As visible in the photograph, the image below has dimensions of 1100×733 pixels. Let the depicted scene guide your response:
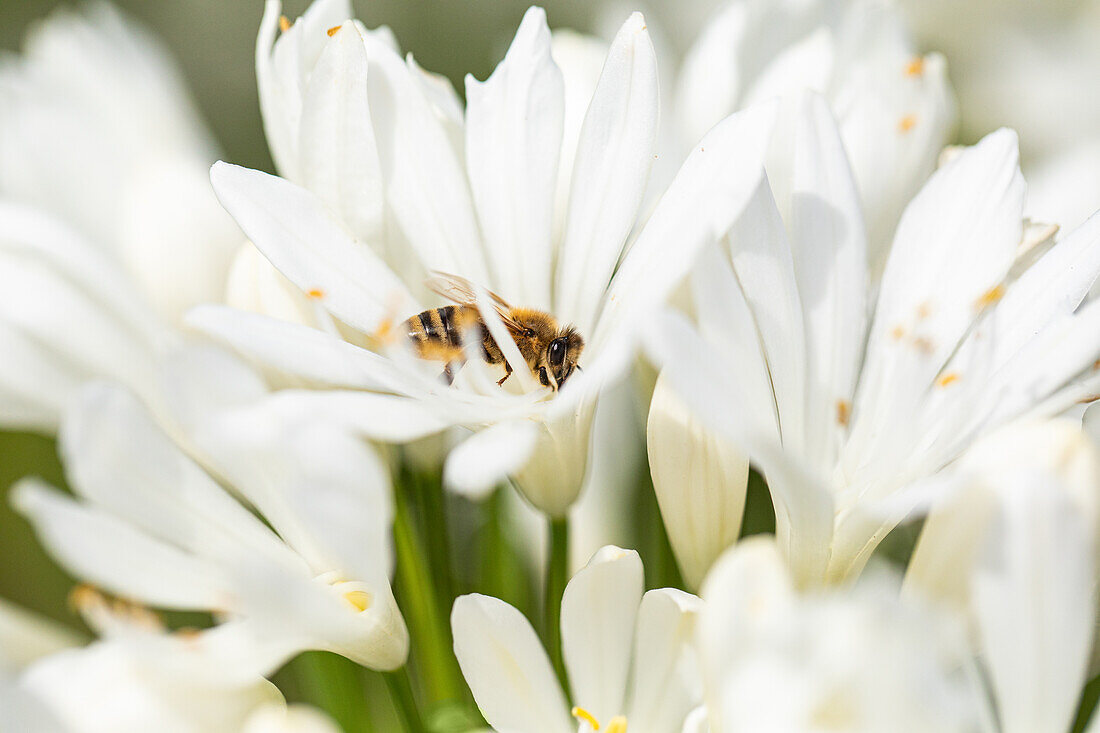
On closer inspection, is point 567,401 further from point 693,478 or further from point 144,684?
point 144,684

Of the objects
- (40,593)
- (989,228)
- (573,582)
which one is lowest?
(40,593)

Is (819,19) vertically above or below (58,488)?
above

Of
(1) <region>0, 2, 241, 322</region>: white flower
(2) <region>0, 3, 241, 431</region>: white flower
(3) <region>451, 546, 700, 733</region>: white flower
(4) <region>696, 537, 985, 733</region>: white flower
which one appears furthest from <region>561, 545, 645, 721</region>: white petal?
(1) <region>0, 2, 241, 322</region>: white flower

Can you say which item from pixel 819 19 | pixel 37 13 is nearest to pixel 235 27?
pixel 37 13

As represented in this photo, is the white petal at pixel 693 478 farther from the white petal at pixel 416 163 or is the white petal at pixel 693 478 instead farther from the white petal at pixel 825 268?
the white petal at pixel 416 163

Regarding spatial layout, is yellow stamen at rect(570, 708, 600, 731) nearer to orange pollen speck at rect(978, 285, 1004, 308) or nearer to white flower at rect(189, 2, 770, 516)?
white flower at rect(189, 2, 770, 516)

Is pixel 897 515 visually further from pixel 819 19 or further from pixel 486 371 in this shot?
pixel 819 19

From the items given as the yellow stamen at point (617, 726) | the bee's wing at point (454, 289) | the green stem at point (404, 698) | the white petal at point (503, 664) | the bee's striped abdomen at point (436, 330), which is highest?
the bee's wing at point (454, 289)

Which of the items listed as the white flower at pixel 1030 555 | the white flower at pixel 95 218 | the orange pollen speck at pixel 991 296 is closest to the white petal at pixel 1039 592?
the white flower at pixel 1030 555
